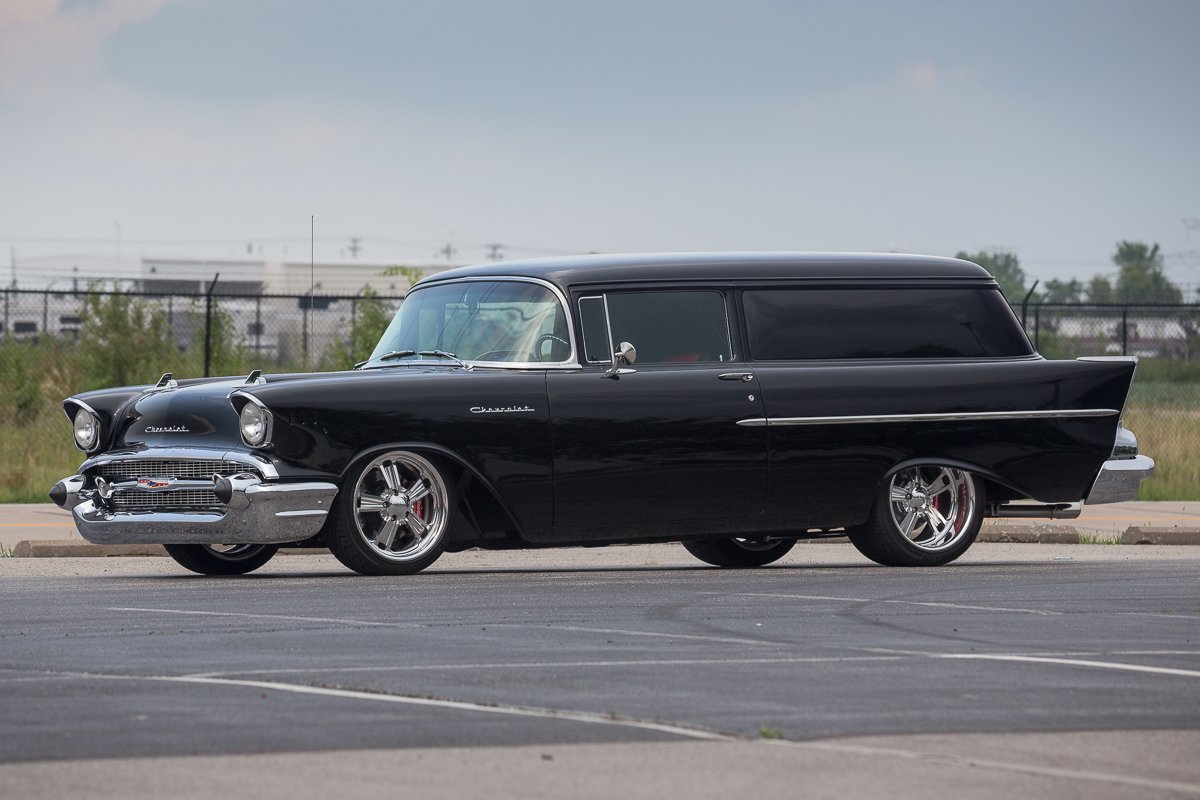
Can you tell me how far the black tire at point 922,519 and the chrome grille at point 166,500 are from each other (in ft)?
12.6

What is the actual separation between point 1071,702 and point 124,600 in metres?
5.16

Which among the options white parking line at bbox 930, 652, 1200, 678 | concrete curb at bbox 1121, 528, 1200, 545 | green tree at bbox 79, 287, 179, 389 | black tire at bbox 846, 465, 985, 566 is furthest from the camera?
green tree at bbox 79, 287, 179, 389

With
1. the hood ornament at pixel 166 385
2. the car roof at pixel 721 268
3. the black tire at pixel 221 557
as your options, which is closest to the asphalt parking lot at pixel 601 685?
the black tire at pixel 221 557

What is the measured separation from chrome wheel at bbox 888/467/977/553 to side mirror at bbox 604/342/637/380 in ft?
6.35

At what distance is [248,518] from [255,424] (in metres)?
0.50

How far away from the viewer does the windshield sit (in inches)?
463

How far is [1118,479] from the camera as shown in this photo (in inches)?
511

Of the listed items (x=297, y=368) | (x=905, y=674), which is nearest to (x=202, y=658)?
(x=905, y=674)

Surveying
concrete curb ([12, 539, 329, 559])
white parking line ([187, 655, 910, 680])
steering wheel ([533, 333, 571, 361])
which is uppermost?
steering wheel ([533, 333, 571, 361])

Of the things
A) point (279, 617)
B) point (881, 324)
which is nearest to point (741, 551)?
point (881, 324)

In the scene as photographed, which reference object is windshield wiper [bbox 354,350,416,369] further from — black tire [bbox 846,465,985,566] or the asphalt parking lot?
black tire [bbox 846,465,985,566]

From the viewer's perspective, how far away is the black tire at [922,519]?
12398 millimetres

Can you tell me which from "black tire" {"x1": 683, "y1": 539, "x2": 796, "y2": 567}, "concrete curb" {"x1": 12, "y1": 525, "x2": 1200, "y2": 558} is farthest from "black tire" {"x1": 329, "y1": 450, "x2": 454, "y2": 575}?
"concrete curb" {"x1": 12, "y1": 525, "x2": 1200, "y2": 558}

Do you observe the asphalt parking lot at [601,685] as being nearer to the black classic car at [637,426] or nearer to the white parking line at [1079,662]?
the white parking line at [1079,662]
